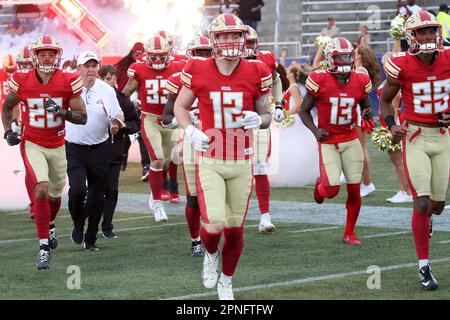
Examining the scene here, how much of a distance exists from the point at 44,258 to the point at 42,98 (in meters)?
1.30

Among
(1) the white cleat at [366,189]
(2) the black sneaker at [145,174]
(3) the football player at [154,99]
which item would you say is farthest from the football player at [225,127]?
(2) the black sneaker at [145,174]

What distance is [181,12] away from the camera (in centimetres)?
2589

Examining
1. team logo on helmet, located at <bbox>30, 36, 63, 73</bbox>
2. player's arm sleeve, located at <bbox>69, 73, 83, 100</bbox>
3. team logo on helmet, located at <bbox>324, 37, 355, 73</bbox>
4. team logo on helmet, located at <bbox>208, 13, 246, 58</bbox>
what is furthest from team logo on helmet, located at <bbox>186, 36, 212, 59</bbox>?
team logo on helmet, located at <bbox>208, 13, 246, 58</bbox>

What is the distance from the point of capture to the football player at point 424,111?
303 inches

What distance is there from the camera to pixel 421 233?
7652mm

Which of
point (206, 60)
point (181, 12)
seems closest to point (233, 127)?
point (206, 60)

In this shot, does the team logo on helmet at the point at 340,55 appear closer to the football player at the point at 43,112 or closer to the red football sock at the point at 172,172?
the football player at the point at 43,112

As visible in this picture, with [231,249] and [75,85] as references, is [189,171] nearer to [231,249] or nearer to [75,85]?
[75,85]

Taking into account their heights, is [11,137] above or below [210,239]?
above

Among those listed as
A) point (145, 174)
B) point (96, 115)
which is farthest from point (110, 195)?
point (145, 174)

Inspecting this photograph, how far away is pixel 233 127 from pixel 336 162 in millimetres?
2887

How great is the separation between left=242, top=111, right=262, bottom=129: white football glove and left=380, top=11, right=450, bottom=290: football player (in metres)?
1.20

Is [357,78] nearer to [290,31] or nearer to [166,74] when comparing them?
Result: [166,74]

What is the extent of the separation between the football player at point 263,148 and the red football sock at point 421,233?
2983 millimetres
